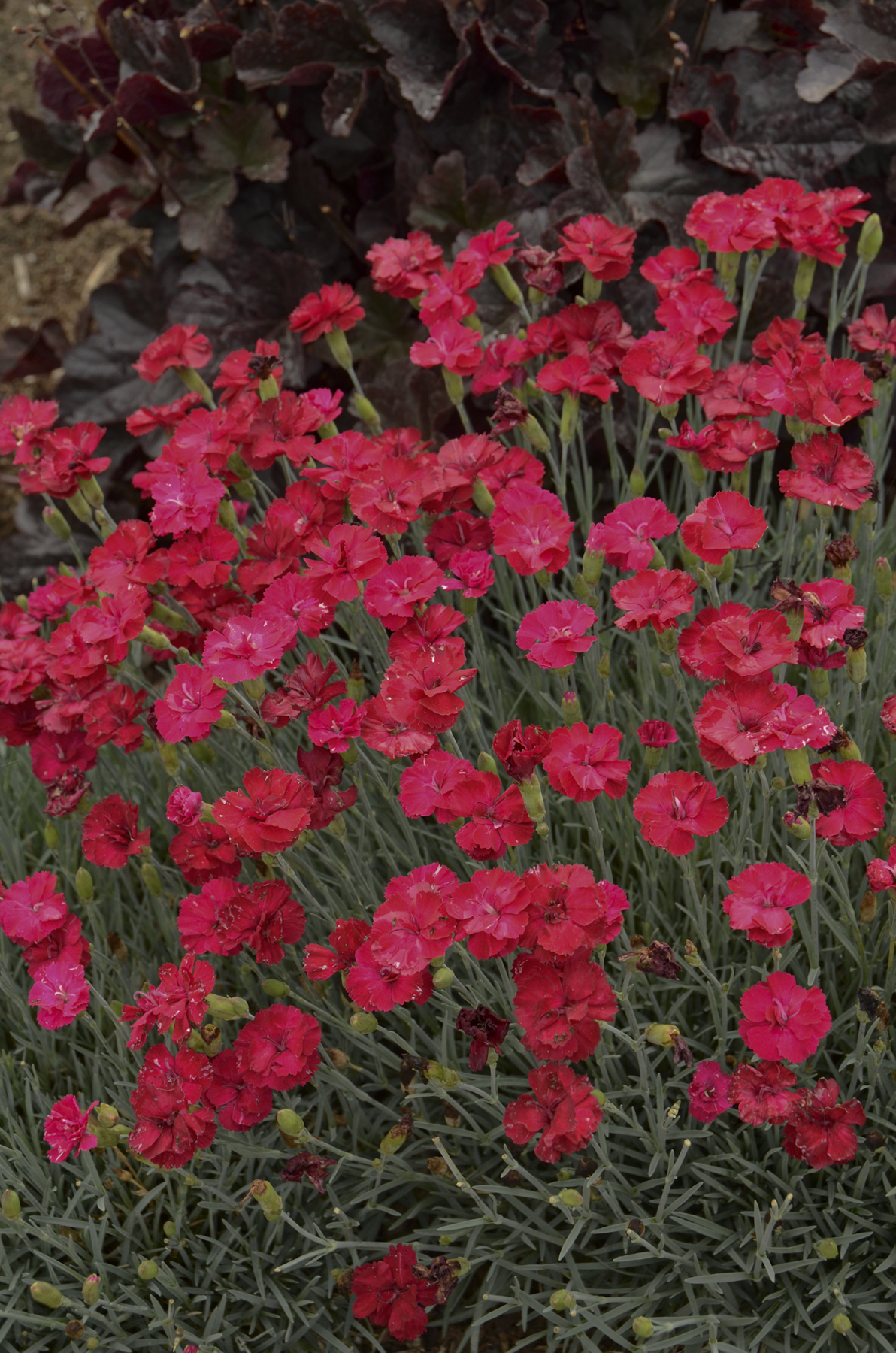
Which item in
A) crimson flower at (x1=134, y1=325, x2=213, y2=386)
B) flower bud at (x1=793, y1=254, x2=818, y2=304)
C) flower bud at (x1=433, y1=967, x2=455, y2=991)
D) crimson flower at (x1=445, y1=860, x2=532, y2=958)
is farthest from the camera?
crimson flower at (x1=134, y1=325, x2=213, y2=386)

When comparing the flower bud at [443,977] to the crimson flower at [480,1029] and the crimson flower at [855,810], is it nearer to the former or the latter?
the crimson flower at [480,1029]

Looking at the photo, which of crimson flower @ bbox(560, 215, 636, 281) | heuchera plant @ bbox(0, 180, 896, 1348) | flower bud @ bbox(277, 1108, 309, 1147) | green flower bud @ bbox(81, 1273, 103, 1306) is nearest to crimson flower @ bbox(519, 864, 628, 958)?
heuchera plant @ bbox(0, 180, 896, 1348)

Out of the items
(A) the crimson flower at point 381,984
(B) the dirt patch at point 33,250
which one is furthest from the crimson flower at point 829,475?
(B) the dirt patch at point 33,250

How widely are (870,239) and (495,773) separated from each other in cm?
107

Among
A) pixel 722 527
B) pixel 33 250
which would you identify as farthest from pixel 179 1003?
Answer: pixel 33 250

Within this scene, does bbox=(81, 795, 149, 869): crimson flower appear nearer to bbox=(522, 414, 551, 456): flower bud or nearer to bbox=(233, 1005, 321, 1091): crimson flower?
bbox=(233, 1005, 321, 1091): crimson flower

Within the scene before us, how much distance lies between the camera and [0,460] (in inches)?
144

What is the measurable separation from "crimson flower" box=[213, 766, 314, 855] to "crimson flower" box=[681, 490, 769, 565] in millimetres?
514

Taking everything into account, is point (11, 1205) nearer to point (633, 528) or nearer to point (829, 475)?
point (633, 528)

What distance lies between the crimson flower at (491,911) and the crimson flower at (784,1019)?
25 centimetres

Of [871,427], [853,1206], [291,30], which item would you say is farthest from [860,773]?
[291,30]

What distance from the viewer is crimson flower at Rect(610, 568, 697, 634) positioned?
1.23 m

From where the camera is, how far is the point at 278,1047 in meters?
1.26

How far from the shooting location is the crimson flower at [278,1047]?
4.04 feet
